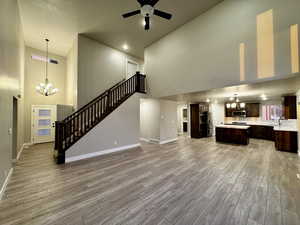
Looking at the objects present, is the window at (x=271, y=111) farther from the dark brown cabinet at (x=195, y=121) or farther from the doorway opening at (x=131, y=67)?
the doorway opening at (x=131, y=67)

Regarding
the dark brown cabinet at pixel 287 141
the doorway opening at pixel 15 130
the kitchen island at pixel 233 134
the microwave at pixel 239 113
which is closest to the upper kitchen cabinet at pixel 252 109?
the microwave at pixel 239 113

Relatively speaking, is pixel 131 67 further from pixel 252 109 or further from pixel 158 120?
pixel 252 109

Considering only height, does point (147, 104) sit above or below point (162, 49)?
below

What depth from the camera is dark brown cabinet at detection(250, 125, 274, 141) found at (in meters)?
7.58

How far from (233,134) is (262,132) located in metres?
2.79

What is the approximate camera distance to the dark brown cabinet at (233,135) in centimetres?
655

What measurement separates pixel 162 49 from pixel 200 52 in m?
2.07

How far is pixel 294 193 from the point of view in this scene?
8.27 ft

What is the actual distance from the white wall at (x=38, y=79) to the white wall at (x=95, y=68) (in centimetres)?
300

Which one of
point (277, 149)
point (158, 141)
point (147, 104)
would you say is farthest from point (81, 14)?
point (277, 149)

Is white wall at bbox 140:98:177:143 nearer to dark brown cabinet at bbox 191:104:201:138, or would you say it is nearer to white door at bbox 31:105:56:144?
dark brown cabinet at bbox 191:104:201:138

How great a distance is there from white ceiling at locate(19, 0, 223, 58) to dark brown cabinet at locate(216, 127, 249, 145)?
5.83m

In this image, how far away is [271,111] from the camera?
8.03 meters

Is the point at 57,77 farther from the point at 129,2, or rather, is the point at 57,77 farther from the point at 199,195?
the point at 199,195
